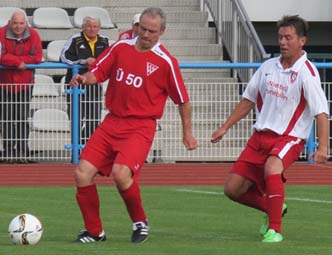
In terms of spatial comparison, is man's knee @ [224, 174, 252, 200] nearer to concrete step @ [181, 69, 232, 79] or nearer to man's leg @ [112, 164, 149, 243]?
man's leg @ [112, 164, 149, 243]

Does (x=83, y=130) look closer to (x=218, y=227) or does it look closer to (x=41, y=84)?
(x=41, y=84)

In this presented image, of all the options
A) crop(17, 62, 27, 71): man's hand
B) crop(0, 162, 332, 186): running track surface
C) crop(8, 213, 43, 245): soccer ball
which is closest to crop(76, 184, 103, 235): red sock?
crop(8, 213, 43, 245): soccer ball

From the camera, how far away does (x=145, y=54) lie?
1074 centimetres

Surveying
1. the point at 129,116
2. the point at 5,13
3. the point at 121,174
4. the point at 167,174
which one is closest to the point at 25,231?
the point at 121,174

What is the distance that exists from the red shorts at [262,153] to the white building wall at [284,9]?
15880mm

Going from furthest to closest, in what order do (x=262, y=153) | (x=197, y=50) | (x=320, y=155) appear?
(x=197, y=50) → (x=262, y=153) → (x=320, y=155)

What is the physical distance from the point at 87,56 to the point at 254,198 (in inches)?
349

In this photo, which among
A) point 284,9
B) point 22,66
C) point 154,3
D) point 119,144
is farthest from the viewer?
point 284,9

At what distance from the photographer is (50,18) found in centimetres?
2427

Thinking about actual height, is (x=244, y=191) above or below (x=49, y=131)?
above

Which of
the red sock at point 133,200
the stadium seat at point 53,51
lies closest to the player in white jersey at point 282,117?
the red sock at point 133,200

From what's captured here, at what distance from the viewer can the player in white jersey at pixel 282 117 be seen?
10625 millimetres

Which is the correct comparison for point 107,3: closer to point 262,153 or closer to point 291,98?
point 262,153

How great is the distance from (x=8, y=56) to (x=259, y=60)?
4.90 meters
